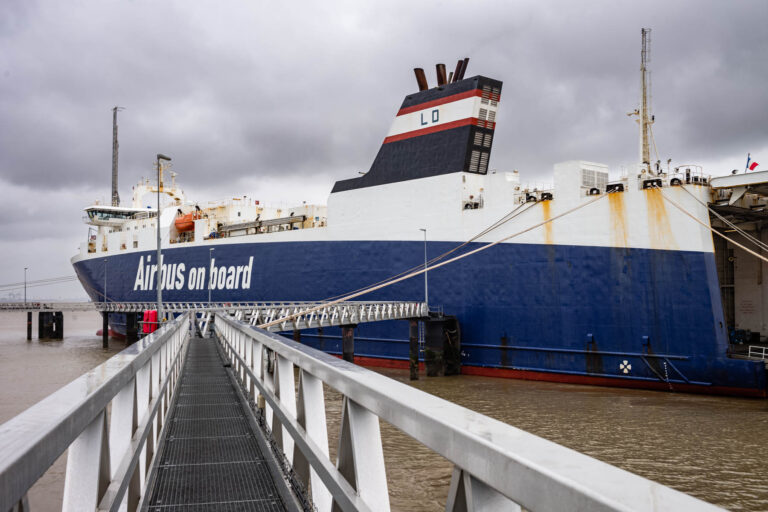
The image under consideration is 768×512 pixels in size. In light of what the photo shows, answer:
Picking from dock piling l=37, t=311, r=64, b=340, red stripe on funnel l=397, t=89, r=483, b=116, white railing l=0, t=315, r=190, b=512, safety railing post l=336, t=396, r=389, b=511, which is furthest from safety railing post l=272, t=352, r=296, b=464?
dock piling l=37, t=311, r=64, b=340

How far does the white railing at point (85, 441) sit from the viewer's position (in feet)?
5.09

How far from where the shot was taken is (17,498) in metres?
1.46

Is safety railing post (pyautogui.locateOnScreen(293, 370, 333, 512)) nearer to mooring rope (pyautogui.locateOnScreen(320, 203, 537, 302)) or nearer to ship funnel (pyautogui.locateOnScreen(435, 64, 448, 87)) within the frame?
mooring rope (pyautogui.locateOnScreen(320, 203, 537, 302))

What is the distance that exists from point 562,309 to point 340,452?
20140 mm

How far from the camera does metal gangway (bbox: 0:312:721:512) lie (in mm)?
1312

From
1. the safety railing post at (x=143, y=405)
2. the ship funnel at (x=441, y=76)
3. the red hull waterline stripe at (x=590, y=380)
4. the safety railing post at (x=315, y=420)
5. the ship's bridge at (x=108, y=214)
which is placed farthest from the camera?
the ship's bridge at (x=108, y=214)

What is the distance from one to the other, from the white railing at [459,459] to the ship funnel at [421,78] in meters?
26.3

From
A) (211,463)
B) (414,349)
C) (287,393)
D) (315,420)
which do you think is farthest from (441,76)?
(315,420)

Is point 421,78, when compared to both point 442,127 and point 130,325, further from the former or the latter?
point 130,325

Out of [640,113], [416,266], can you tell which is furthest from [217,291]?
[640,113]

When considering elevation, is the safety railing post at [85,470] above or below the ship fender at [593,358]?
above

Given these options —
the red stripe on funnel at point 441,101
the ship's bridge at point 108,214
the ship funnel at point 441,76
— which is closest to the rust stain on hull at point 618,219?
the red stripe on funnel at point 441,101

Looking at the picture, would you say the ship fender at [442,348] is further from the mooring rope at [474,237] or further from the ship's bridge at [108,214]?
the ship's bridge at [108,214]

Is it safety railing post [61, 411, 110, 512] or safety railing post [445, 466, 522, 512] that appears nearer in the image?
safety railing post [445, 466, 522, 512]
